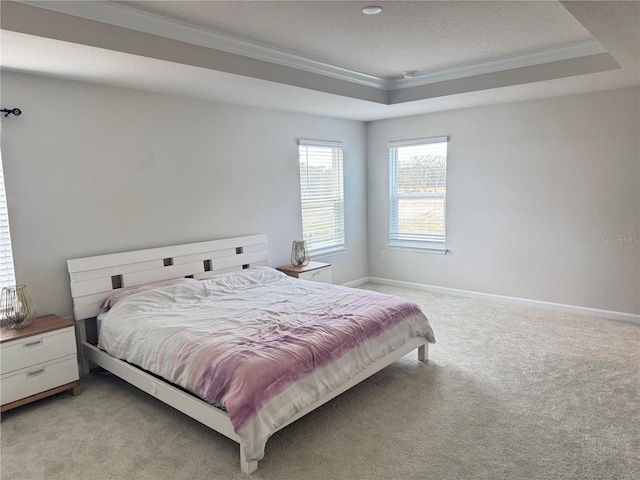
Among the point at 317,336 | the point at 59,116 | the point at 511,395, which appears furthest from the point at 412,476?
the point at 59,116

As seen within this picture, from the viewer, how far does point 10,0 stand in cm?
229

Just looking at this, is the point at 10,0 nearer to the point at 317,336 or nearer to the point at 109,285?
the point at 109,285

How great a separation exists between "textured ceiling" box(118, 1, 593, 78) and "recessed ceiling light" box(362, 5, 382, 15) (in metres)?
0.04

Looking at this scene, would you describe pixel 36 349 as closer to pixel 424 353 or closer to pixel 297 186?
pixel 424 353

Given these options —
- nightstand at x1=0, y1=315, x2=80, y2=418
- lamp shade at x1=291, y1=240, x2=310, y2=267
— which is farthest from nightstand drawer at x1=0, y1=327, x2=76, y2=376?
lamp shade at x1=291, y1=240, x2=310, y2=267

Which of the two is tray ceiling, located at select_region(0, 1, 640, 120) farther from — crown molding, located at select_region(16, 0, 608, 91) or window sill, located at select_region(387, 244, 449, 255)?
window sill, located at select_region(387, 244, 449, 255)

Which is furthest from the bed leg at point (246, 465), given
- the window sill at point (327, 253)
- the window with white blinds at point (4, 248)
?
the window sill at point (327, 253)

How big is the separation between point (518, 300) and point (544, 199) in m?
1.21

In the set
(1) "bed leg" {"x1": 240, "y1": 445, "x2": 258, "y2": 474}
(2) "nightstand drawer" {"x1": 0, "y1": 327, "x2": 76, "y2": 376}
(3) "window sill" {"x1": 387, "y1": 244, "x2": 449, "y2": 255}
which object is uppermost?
(3) "window sill" {"x1": 387, "y1": 244, "x2": 449, "y2": 255}

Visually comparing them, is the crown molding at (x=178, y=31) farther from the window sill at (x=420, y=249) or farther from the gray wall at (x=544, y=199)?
the window sill at (x=420, y=249)

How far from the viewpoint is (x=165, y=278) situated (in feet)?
12.8

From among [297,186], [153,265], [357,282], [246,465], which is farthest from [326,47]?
[357,282]

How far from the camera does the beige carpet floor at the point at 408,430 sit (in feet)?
7.42

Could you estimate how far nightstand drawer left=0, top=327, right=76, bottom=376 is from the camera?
9.07 feet
